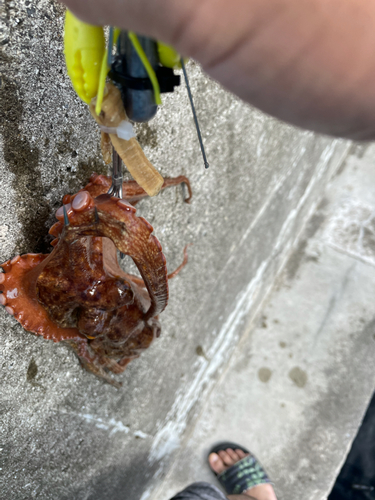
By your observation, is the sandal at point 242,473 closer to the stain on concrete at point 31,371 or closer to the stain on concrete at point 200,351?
the stain on concrete at point 200,351

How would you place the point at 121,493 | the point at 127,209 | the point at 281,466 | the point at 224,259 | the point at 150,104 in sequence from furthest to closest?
the point at 281,466 → the point at 224,259 → the point at 121,493 → the point at 127,209 → the point at 150,104

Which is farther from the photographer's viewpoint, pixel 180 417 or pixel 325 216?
pixel 325 216

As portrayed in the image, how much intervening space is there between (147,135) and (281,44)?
995 millimetres

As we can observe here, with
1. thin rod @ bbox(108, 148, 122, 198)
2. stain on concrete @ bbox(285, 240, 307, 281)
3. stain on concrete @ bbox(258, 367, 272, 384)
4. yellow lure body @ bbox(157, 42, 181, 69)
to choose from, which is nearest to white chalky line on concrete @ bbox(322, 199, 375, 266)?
stain on concrete @ bbox(285, 240, 307, 281)

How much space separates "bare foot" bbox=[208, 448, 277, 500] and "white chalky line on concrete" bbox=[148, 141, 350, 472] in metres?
0.31

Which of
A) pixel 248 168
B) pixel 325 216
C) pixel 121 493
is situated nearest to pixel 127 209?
pixel 248 168

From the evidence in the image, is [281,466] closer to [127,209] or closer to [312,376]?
[312,376]

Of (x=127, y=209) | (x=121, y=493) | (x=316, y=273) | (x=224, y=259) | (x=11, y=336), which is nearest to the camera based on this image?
(x=127, y=209)

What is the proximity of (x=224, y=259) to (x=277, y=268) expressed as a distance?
956mm

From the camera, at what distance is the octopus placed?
2.69ft

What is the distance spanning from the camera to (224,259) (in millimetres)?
2141

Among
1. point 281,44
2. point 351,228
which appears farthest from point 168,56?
point 351,228

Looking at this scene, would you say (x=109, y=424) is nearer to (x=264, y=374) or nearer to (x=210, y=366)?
(x=210, y=366)

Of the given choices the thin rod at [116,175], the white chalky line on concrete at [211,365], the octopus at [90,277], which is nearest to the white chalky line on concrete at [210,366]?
the white chalky line on concrete at [211,365]
